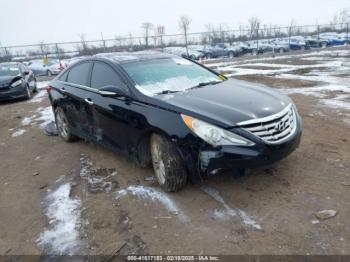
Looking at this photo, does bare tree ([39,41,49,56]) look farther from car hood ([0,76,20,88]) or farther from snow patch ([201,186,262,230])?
snow patch ([201,186,262,230])

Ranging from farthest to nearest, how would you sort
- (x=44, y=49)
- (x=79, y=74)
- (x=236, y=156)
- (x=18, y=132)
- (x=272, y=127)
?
Result: (x=44, y=49) < (x=18, y=132) < (x=79, y=74) < (x=272, y=127) < (x=236, y=156)

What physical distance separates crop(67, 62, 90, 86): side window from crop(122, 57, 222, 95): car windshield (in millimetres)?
961

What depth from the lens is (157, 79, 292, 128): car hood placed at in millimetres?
3380

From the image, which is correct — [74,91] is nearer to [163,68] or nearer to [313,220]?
[163,68]

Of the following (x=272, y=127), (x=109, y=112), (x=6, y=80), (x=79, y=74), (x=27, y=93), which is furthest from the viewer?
(x=27, y=93)

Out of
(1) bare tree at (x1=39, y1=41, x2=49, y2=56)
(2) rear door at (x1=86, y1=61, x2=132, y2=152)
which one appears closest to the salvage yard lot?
(2) rear door at (x1=86, y1=61, x2=132, y2=152)

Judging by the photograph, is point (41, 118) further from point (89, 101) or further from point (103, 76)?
point (103, 76)

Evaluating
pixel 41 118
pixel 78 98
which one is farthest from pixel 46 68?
pixel 78 98

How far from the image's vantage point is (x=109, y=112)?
14.5 feet

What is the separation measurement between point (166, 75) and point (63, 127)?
273 centimetres

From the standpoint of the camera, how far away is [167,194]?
386 centimetres

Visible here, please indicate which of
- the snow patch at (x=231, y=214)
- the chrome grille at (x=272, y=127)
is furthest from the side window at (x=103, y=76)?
the snow patch at (x=231, y=214)

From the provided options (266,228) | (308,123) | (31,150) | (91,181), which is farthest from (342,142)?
(31,150)

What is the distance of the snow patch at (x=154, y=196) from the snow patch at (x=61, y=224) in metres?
0.57
